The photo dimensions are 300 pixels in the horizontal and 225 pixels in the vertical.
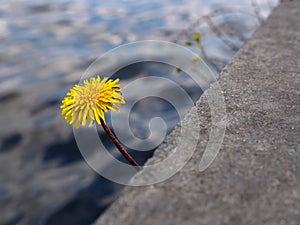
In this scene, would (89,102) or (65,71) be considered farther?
(65,71)

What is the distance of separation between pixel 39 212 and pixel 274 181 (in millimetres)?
818

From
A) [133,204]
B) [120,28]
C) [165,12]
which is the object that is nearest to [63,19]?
[120,28]

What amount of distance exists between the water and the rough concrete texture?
43 centimetres

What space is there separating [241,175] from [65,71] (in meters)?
1.59

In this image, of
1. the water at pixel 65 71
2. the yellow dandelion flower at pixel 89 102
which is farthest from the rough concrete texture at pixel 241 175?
the water at pixel 65 71

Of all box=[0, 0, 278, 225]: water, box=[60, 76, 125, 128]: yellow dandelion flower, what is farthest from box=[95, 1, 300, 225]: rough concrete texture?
box=[0, 0, 278, 225]: water

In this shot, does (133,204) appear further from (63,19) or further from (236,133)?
(63,19)

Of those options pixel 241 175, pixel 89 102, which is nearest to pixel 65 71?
pixel 89 102

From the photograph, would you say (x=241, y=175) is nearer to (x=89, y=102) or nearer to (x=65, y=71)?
(x=89, y=102)

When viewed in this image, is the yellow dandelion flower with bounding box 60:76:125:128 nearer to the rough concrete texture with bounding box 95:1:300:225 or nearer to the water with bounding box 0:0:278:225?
the rough concrete texture with bounding box 95:1:300:225

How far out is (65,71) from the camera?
2.25 metres

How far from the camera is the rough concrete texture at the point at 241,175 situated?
2.73 feet

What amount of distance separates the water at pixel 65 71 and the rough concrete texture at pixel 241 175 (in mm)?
435

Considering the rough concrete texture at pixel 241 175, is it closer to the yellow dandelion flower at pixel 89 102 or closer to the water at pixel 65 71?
the yellow dandelion flower at pixel 89 102
